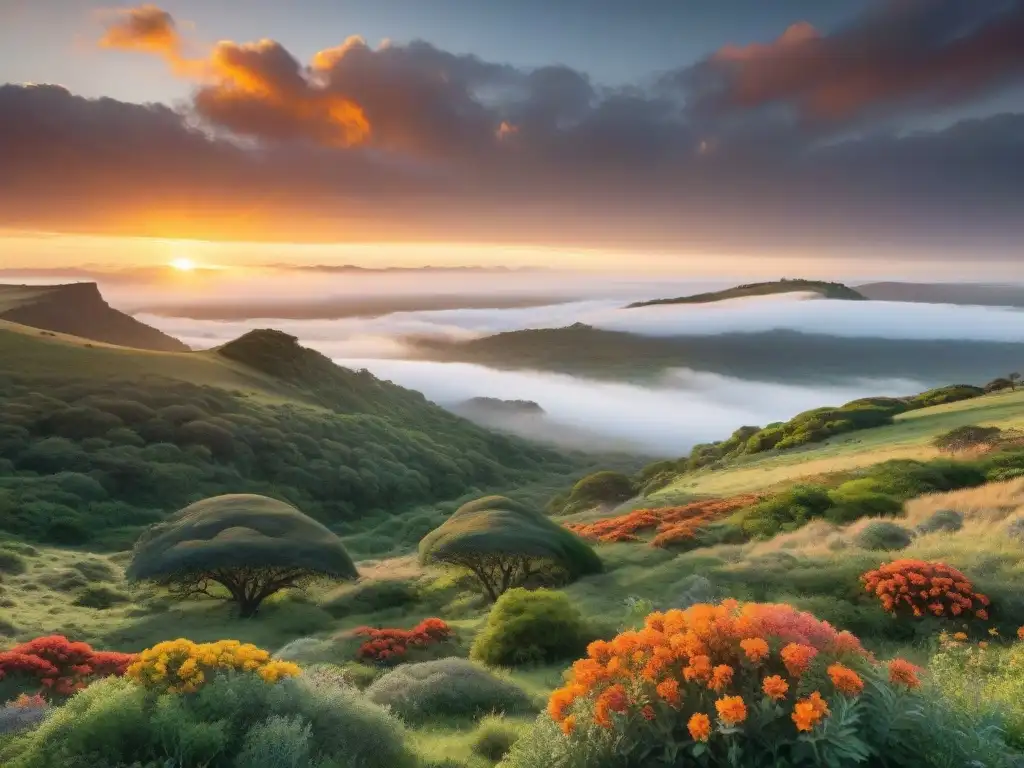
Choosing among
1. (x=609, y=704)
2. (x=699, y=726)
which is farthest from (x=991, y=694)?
(x=609, y=704)

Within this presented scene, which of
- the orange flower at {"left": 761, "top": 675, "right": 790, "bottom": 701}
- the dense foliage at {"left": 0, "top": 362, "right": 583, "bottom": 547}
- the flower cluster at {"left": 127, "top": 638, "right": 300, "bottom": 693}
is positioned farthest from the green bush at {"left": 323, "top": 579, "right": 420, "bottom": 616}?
the dense foliage at {"left": 0, "top": 362, "right": 583, "bottom": 547}

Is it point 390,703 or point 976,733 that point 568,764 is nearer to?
point 976,733

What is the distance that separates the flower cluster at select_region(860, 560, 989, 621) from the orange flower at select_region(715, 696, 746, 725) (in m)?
11.9

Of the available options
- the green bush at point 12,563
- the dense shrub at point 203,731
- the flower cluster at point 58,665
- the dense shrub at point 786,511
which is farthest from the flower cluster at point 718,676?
the green bush at point 12,563

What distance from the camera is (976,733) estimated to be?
23.0ft

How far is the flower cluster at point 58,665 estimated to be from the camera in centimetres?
1534

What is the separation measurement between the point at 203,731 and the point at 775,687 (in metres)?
6.04

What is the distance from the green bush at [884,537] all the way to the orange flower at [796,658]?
19474mm

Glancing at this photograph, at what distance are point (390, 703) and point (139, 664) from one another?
5.37m

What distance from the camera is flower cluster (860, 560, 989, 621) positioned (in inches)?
635

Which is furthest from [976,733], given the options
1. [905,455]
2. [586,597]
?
[905,455]

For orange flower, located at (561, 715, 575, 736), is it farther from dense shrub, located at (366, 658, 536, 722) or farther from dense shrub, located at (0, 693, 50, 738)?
dense shrub, located at (0, 693, 50, 738)

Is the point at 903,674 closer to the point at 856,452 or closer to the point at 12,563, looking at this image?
Answer: the point at 12,563

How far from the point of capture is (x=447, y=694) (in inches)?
530
